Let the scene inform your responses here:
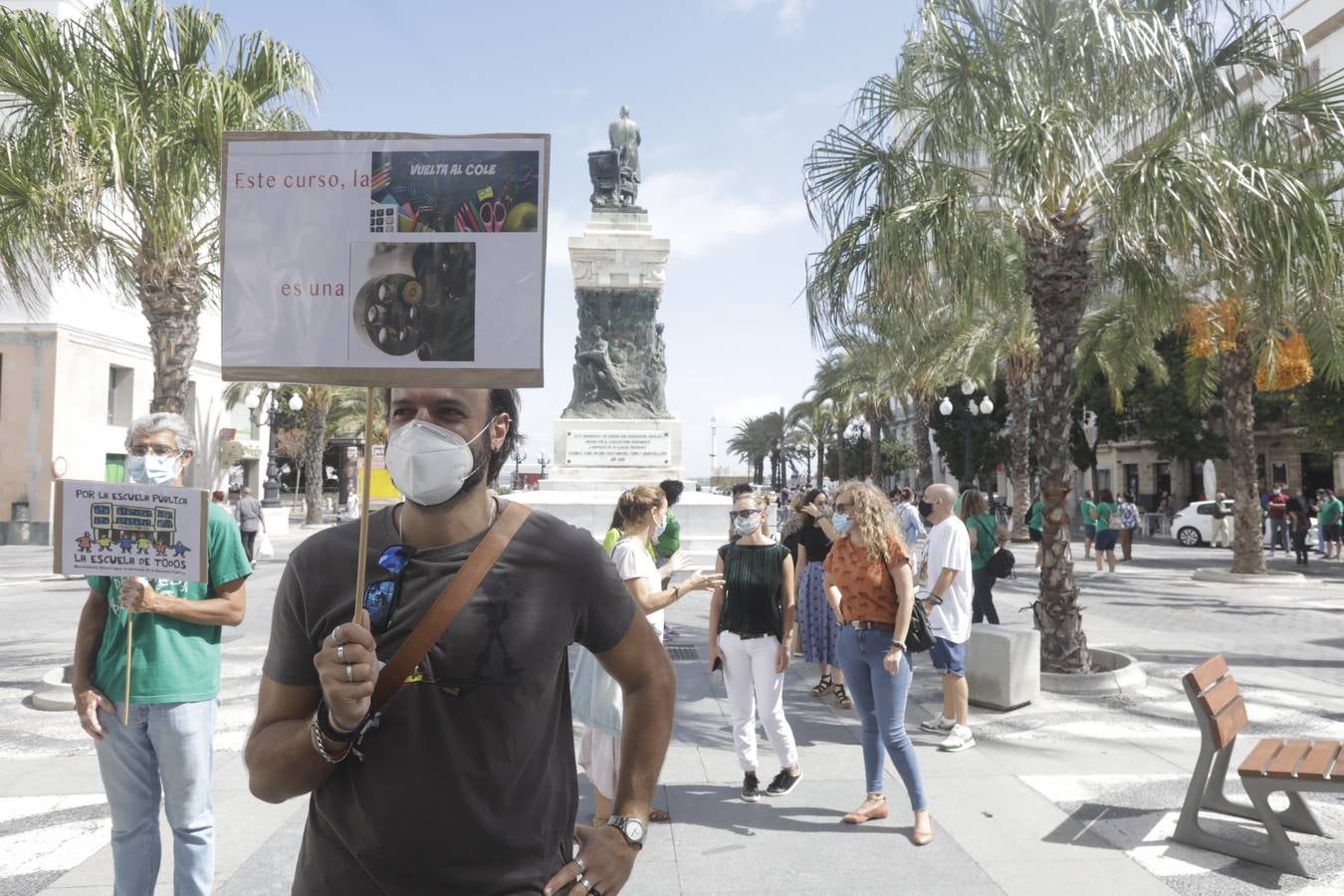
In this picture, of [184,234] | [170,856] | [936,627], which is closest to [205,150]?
[184,234]

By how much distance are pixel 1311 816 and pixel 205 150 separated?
9221 mm

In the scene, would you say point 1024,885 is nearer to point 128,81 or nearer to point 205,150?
point 205,150

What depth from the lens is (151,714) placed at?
126 inches

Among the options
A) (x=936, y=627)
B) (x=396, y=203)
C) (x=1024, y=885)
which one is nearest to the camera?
(x=396, y=203)

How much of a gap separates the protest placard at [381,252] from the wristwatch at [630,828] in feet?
3.17

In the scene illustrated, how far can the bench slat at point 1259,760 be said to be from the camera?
4.27 meters

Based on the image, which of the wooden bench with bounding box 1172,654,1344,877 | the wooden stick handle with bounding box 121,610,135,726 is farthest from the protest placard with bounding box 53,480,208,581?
the wooden bench with bounding box 1172,654,1344,877

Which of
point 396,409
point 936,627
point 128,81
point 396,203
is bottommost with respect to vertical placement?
point 936,627

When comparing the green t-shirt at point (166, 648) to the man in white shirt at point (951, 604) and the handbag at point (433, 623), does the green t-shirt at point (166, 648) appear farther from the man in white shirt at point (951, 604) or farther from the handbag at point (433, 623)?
the man in white shirt at point (951, 604)

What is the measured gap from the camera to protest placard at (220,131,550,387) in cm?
188

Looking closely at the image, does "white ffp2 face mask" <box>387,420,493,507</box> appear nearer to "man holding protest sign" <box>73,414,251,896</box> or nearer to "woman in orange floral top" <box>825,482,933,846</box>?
"man holding protest sign" <box>73,414,251,896</box>

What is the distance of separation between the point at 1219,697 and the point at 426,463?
4.49 m

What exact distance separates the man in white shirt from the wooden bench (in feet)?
5.74

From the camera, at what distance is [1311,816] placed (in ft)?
15.3
